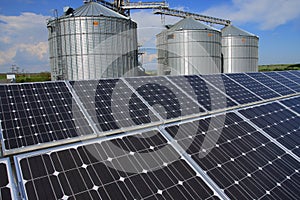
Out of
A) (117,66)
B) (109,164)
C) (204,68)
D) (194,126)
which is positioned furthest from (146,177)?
(204,68)

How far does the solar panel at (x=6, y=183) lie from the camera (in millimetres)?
4664

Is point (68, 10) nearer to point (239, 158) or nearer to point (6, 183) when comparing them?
point (6, 183)

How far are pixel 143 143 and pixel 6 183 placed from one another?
363 cm

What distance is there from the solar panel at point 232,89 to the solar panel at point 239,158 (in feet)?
18.8

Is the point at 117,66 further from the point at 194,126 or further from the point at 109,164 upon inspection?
the point at 109,164

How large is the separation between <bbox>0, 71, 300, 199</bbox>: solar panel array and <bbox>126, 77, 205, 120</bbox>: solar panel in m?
0.06

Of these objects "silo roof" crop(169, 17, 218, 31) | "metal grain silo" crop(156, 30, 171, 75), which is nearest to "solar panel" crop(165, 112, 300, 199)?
"metal grain silo" crop(156, 30, 171, 75)

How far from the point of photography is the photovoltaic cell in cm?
916

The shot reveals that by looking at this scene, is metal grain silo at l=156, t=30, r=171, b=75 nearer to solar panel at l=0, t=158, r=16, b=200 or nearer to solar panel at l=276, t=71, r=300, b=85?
solar panel at l=276, t=71, r=300, b=85

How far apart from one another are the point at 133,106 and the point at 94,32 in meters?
13.3

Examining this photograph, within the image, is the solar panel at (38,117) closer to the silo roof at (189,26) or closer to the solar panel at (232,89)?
the solar panel at (232,89)

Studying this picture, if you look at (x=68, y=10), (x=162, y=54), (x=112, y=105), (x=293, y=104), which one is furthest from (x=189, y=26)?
(x=112, y=105)

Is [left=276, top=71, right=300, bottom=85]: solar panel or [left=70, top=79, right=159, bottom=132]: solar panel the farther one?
[left=276, top=71, right=300, bottom=85]: solar panel

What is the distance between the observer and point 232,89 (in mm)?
15977
